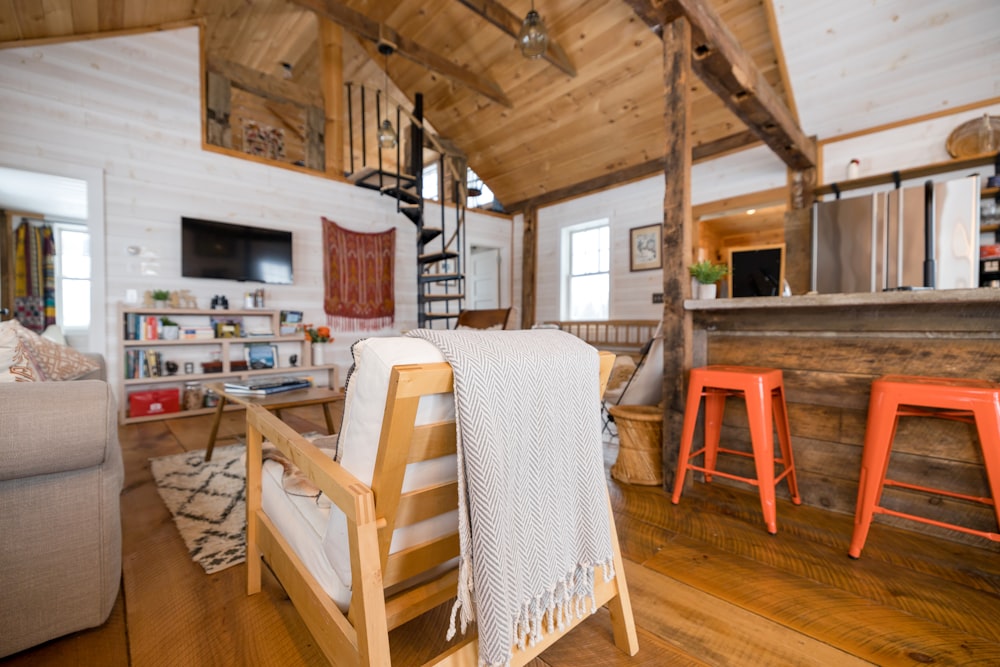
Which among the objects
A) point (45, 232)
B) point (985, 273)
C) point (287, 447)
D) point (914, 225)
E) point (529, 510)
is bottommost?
point (529, 510)

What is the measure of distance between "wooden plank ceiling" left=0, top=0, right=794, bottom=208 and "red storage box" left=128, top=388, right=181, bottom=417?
304cm

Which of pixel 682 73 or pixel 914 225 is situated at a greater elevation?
pixel 682 73

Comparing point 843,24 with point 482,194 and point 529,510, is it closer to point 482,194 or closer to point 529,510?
point 529,510

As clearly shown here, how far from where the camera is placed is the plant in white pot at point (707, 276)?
2.09m

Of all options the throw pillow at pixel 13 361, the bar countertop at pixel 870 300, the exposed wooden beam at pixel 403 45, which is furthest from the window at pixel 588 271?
the throw pillow at pixel 13 361

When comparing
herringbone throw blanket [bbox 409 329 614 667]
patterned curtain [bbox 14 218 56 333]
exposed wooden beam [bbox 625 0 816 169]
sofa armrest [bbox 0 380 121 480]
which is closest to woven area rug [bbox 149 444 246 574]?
sofa armrest [bbox 0 380 121 480]

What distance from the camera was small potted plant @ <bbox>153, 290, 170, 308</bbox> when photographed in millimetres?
4039

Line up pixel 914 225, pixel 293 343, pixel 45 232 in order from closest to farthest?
1. pixel 914 225
2. pixel 293 343
3. pixel 45 232

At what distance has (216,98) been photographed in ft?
15.2

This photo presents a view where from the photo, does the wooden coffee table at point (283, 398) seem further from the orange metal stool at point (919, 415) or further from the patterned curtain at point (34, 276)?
the patterned curtain at point (34, 276)

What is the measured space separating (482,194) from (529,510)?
6.88m

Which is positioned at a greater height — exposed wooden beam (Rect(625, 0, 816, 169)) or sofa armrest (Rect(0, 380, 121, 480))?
exposed wooden beam (Rect(625, 0, 816, 169))

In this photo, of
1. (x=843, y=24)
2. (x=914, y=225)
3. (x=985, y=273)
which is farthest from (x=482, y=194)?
(x=985, y=273)

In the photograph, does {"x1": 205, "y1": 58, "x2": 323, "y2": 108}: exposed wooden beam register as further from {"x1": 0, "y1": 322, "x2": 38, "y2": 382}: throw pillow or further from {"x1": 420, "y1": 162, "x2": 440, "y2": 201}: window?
{"x1": 0, "y1": 322, "x2": 38, "y2": 382}: throw pillow
